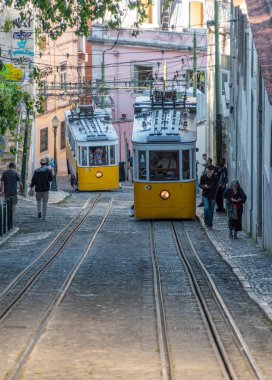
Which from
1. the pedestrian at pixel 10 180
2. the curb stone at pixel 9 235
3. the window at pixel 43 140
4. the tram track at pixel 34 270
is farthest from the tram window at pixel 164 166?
the window at pixel 43 140

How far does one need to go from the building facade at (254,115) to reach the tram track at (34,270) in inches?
169

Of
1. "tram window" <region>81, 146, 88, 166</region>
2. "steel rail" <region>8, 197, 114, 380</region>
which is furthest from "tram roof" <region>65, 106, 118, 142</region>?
"steel rail" <region>8, 197, 114, 380</region>

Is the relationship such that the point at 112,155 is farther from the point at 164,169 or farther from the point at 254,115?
the point at 254,115

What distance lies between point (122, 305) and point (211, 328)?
2257mm

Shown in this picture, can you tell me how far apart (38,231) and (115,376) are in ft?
61.3

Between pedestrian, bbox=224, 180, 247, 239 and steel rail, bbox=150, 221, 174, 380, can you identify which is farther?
pedestrian, bbox=224, 180, 247, 239

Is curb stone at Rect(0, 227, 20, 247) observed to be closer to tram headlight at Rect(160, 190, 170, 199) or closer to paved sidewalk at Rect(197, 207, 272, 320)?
tram headlight at Rect(160, 190, 170, 199)

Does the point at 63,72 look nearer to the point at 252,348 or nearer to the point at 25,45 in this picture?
the point at 25,45

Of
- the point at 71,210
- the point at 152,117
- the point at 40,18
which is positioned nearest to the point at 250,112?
the point at 152,117

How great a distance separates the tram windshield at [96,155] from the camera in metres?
48.2

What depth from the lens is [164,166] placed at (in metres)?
31.5

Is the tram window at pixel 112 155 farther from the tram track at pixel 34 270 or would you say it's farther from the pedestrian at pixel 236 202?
the pedestrian at pixel 236 202

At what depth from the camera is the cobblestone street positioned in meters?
11.5

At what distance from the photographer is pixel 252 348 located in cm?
1259
